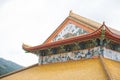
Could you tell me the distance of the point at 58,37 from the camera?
58.6 feet

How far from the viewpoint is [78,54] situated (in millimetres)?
15477

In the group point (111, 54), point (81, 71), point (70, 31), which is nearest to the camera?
point (81, 71)

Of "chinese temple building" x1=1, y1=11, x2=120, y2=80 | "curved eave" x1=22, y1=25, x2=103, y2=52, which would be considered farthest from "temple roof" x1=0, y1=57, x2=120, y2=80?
"curved eave" x1=22, y1=25, x2=103, y2=52

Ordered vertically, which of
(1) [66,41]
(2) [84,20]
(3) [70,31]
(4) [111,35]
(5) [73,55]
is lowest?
(5) [73,55]

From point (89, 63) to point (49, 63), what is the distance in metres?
4.38

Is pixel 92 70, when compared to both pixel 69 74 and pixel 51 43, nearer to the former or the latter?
pixel 69 74

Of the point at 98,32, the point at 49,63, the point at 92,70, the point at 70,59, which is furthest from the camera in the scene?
the point at 49,63

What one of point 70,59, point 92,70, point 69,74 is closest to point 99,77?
point 92,70

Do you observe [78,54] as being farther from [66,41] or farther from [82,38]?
[82,38]

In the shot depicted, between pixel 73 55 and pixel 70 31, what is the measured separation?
1824 millimetres

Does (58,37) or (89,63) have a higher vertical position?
(58,37)

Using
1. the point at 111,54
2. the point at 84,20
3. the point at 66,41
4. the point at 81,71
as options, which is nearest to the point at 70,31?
the point at 84,20

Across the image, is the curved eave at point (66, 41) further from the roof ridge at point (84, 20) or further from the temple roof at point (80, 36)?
the roof ridge at point (84, 20)

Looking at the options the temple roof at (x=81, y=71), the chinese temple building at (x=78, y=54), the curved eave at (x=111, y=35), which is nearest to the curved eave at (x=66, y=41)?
the chinese temple building at (x=78, y=54)
